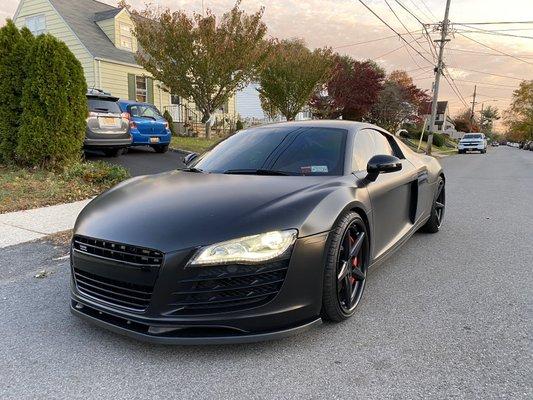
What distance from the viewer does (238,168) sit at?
3.65 meters

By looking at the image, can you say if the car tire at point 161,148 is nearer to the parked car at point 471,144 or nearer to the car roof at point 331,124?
the car roof at point 331,124

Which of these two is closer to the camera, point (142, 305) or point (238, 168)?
point (142, 305)

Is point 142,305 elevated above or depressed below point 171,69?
below

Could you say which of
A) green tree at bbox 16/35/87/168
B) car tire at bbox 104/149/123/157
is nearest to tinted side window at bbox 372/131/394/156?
green tree at bbox 16/35/87/168

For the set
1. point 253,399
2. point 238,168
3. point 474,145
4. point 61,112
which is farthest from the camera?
point 474,145

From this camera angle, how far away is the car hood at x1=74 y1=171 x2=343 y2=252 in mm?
2491

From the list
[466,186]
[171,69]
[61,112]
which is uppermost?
[171,69]

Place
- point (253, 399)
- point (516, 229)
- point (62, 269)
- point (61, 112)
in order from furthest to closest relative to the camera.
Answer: point (61, 112) < point (516, 229) < point (62, 269) < point (253, 399)

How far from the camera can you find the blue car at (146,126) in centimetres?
1241

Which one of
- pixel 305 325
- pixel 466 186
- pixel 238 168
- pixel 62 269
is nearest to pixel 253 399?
pixel 305 325

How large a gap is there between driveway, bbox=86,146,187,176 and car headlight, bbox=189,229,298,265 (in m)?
7.69

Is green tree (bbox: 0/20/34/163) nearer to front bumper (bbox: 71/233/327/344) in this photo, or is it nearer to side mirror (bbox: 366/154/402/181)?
front bumper (bbox: 71/233/327/344)

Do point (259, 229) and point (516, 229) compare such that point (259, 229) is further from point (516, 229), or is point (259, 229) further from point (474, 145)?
point (474, 145)

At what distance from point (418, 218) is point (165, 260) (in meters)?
3.20
